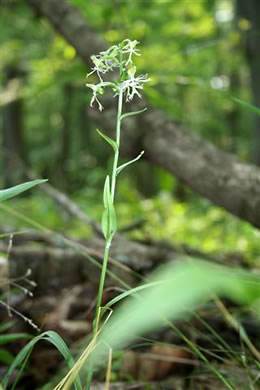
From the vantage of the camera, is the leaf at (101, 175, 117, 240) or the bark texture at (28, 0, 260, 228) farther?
the bark texture at (28, 0, 260, 228)

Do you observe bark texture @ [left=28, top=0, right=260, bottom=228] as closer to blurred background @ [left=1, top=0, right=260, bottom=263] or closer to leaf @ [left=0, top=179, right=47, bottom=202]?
blurred background @ [left=1, top=0, right=260, bottom=263]

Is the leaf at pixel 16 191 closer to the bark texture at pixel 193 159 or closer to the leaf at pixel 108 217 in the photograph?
the leaf at pixel 108 217

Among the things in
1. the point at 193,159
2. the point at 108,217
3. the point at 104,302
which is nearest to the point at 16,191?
the point at 108,217

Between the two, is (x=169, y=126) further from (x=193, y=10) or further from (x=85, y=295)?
(x=193, y=10)

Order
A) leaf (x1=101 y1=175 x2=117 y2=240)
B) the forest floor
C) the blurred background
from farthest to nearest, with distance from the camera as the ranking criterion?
the blurred background < the forest floor < leaf (x1=101 y1=175 x2=117 y2=240)

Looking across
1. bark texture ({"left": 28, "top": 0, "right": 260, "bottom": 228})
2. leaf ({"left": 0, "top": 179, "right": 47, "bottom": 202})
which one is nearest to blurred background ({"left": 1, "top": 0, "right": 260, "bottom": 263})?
bark texture ({"left": 28, "top": 0, "right": 260, "bottom": 228})

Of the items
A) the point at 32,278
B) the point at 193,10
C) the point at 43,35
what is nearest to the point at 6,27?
the point at 43,35

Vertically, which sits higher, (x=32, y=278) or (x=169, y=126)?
(x=169, y=126)

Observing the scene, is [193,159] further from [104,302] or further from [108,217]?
[108,217]
